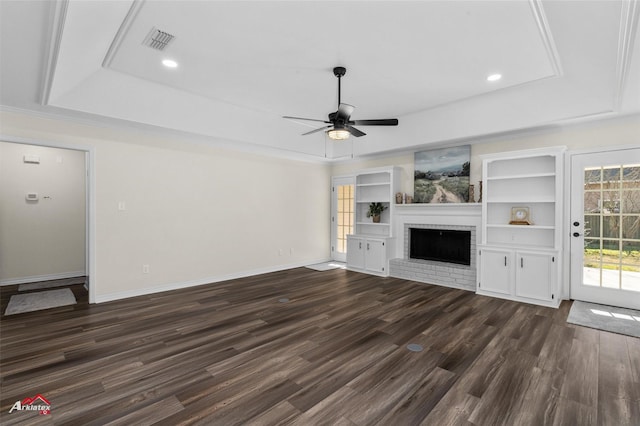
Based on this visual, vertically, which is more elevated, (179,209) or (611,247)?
(179,209)

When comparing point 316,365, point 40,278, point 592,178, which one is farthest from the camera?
point 40,278

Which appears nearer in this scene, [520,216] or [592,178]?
[592,178]

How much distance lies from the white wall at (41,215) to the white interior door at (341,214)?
5.39 metres

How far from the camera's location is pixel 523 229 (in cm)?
491

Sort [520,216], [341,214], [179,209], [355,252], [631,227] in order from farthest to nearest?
[341,214]
[355,252]
[179,209]
[520,216]
[631,227]

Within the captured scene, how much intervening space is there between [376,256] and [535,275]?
8.83 ft

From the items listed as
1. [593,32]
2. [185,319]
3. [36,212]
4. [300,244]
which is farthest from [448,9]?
[36,212]

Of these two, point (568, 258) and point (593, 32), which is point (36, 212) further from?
point (568, 258)

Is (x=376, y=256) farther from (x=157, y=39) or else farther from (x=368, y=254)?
(x=157, y=39)

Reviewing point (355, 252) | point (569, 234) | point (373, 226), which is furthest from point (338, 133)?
point (569, 234)

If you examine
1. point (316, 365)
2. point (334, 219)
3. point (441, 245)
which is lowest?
point (316, 365)

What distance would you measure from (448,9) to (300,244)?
5.44 metres

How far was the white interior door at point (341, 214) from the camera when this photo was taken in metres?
7.50

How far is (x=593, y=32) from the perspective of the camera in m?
2.68
